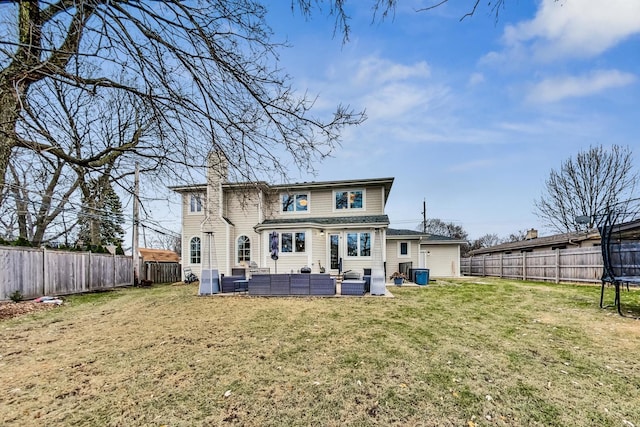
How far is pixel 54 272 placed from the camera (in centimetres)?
1161

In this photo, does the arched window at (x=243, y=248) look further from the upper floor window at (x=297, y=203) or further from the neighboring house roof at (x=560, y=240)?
the neighboring house roof at (x=560, y=240)

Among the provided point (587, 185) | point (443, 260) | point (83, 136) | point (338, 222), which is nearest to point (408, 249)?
point (443, 260)

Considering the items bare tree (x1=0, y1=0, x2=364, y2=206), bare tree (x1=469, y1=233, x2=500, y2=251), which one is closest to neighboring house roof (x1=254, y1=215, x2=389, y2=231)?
bare tree (x1=0, y1=0, x2=364, y2=206)

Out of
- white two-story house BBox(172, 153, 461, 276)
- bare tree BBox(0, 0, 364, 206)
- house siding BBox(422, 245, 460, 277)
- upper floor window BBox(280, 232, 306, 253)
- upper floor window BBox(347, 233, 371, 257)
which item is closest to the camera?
bare tree BBox(0, 0, 364, 206)

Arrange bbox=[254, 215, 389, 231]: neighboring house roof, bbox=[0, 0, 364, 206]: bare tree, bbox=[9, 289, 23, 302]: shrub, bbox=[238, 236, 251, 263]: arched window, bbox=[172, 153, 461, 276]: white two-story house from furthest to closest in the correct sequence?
bbox=[238, 236, 251, 263]: arched window, bbox=[172, 153, 461, 276]: white two-story house, bbox=[254, 215, 389, 231]: neighboring house roof, bbox=[9, 289, 23, 302]: shrub, bbox=[0, 0, 364, 206]: bare tree

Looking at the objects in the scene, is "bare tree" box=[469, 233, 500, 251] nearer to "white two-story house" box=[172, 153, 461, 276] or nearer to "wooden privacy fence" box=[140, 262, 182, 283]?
"white two-story house" box=[172, 153, 461, 276]

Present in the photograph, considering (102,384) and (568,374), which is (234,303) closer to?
(102,384)

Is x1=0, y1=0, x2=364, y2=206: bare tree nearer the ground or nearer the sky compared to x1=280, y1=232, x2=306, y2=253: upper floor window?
nearer the sky

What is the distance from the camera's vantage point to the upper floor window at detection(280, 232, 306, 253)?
16.1 meters

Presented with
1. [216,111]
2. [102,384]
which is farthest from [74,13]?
[102,384]

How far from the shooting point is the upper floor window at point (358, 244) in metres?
16.4

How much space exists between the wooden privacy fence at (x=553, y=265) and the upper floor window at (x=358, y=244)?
32.3 ft

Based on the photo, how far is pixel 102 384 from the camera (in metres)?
4.13

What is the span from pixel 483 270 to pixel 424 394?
24.2m
